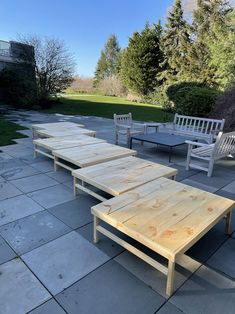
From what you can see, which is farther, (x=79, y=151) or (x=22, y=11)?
(x=22, y=11)

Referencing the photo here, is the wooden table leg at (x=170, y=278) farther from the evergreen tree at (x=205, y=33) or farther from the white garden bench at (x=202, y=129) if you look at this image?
the evergreen tree at (x=205, y=33)

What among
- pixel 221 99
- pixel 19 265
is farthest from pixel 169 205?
pixel 221 99

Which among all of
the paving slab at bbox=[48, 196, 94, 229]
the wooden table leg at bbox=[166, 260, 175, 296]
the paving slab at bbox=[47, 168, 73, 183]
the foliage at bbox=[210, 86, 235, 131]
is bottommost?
the paving slab at bbox=[47, 168, 73, 183]

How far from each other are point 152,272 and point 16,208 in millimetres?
1745

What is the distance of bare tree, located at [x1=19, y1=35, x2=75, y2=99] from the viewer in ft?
43.7

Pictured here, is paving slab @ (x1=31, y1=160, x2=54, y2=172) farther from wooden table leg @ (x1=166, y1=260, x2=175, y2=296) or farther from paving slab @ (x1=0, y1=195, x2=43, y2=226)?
wooden table leg @ (x1=166, y1=260, x2=175, y2=296)

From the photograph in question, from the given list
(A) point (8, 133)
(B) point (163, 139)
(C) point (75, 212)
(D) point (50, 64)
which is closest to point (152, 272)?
(C) point (75, 212)

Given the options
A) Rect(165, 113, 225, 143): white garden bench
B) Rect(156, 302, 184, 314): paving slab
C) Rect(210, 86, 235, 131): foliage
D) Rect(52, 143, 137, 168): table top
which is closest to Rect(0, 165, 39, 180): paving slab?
Rect(52, 143, 137, 168): table top

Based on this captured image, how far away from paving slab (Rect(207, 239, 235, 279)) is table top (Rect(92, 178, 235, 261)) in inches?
13.8

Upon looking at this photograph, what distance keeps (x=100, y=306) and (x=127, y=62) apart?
2270cm

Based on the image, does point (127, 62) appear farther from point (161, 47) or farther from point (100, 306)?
point (100, 306)

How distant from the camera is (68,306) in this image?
4.99 feet

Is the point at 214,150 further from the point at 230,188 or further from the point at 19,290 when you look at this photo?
the point at 19,290

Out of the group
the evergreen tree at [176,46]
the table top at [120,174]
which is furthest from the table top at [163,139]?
the evergreen tree at [176,46]
